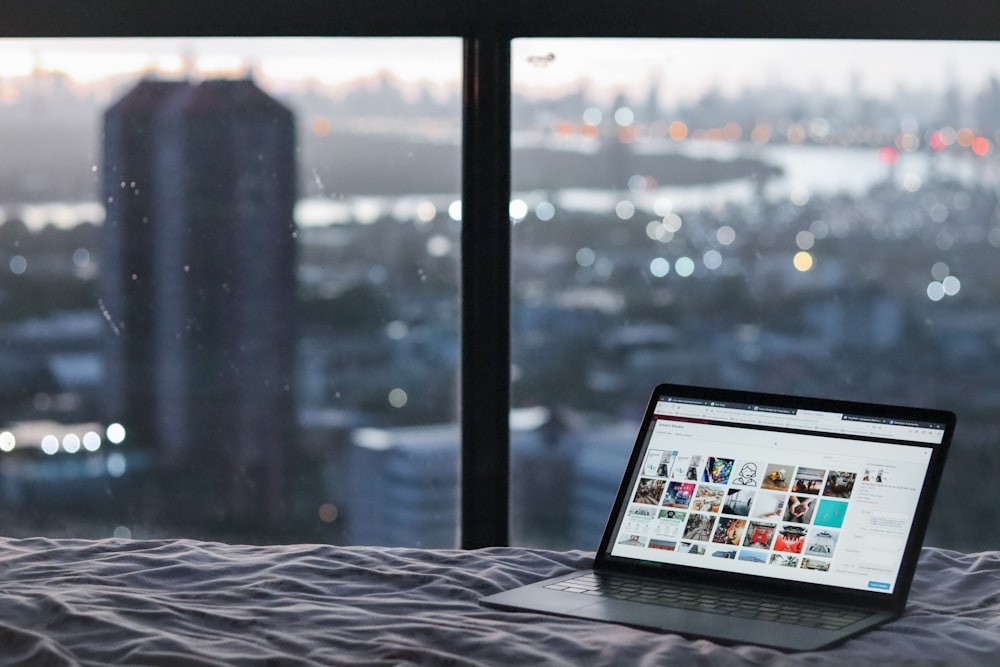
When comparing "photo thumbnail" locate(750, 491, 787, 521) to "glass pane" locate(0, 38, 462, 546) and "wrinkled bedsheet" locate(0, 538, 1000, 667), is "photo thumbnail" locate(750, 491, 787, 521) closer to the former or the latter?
"wrinkled bedsheet" locate(0, 538, 1000, 667)

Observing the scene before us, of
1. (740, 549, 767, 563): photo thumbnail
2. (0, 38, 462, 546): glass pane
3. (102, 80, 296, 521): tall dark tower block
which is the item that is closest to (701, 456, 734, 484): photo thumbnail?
(740, 549, 767, 563): photo thumbnail

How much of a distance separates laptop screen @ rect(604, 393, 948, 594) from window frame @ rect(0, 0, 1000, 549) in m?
0.84

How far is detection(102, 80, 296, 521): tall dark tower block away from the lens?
10.3 ft

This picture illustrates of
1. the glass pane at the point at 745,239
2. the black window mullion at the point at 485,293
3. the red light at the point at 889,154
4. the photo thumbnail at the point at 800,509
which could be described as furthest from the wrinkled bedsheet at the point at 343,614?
the red light at the point at 889,154

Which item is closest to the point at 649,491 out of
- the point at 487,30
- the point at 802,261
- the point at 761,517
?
the point at 761,517

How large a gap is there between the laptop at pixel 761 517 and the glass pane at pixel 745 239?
3.01ft

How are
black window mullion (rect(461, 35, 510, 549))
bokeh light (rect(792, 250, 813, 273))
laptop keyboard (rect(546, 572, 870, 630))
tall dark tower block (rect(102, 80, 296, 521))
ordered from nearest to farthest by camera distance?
laptop keyboard (rect(546, 572, 870, 630)), black window mullion (rect(461, 35, 510, 549)), tall dark tower block (rect(102, 80, 296, 521)), bokeh light (rect(792, 250, 813, 273))

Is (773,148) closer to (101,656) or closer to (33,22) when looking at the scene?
(33,22)

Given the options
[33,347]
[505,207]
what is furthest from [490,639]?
[33,347]

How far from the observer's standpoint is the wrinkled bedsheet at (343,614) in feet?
3.84

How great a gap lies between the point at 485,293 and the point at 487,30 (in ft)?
1.78

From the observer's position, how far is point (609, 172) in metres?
5.07

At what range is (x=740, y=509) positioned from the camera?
5.16 feet

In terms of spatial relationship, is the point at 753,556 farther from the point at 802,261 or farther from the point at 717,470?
the point at 802,261
